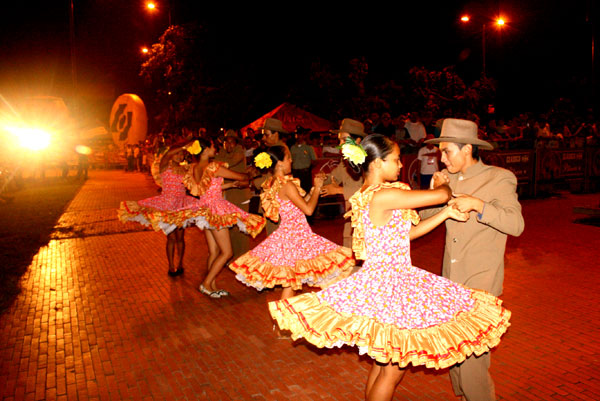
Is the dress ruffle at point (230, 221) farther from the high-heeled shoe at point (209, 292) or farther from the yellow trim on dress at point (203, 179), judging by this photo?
the high-heeled shoe at point (209, 292)

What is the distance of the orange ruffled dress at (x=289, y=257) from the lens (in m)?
5.06

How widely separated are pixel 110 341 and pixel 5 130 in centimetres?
2674

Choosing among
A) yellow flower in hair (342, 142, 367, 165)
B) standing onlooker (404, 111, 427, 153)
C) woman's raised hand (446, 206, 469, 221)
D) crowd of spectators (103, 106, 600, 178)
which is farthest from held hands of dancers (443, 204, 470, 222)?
standing onlooker (404, 111, 427, 153)

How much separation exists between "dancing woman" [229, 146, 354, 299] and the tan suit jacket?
1.69 m

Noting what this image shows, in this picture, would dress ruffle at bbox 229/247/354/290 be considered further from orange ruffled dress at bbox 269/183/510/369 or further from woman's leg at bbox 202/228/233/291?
orange ruffled dress at bbox 269/183/510/369

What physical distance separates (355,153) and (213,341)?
302 cm

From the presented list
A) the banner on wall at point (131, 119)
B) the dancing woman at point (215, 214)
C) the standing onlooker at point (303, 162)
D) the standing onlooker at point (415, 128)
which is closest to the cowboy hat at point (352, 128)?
the dancing woman at point (215, 214)

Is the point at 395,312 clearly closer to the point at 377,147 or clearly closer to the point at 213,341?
the point at 377,147

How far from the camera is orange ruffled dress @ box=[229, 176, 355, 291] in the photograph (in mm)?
5062

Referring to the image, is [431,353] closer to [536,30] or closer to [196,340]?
[196,340]

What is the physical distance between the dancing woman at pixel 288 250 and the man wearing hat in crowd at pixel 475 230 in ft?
5.49

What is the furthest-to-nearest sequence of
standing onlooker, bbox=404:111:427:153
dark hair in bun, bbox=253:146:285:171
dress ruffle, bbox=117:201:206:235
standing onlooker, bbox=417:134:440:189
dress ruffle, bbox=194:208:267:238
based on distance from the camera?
standing onlooker, bbox=404:111:427:153
standing onlooker, bbox=417:134:440:189
dress ruffle, bbox=117:201:206:235
dress ruffle, bbox=194:208:267:238
dark hair in bun, bbox=253:146:285:171

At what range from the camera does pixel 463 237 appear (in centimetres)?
344

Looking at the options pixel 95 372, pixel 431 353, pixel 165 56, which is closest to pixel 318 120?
pixel 165 56
